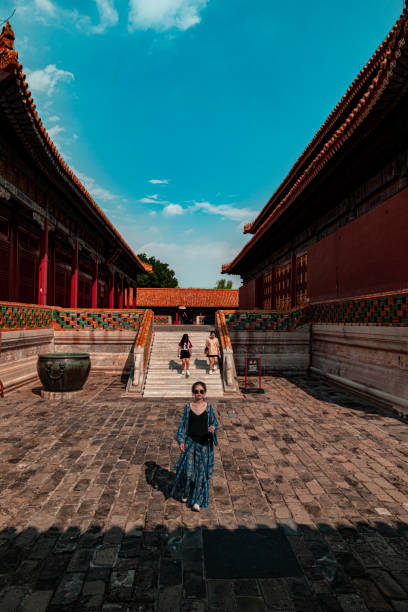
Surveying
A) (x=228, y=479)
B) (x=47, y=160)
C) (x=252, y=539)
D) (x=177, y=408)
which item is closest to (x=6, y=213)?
(x=47, y=160)

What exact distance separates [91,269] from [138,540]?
18.1 meters

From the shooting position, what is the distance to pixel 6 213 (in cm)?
1112

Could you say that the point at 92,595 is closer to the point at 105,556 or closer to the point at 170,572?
the point at 105,556

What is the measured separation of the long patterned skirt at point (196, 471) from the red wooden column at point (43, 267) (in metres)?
10.7

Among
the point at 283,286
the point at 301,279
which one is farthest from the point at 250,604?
the point at 283,286

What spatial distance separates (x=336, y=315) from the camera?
1125 cm

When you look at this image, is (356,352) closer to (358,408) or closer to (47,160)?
(358,408)

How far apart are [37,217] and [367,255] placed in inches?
440

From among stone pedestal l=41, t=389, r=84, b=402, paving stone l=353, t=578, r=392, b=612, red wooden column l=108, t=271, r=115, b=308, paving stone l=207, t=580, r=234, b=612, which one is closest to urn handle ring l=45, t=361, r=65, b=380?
stone pedestal l=41, t=389, r=84, b=402

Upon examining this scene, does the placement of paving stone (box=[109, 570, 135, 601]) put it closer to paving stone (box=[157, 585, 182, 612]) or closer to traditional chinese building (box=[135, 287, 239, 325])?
paving stone (box=[157, 585, 182, 612])

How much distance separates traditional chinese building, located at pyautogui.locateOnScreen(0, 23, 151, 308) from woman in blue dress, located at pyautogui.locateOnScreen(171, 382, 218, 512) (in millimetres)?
7385

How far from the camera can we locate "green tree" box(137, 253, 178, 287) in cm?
5622

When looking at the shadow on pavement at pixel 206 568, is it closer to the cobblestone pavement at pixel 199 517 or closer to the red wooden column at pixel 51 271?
the cobblestone pavement at pixel 199 517

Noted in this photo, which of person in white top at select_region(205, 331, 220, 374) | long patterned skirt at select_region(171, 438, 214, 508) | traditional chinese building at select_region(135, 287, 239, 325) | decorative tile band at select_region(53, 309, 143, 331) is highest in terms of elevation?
traditional chinese building at select_region(135, 287, 239, 325)
